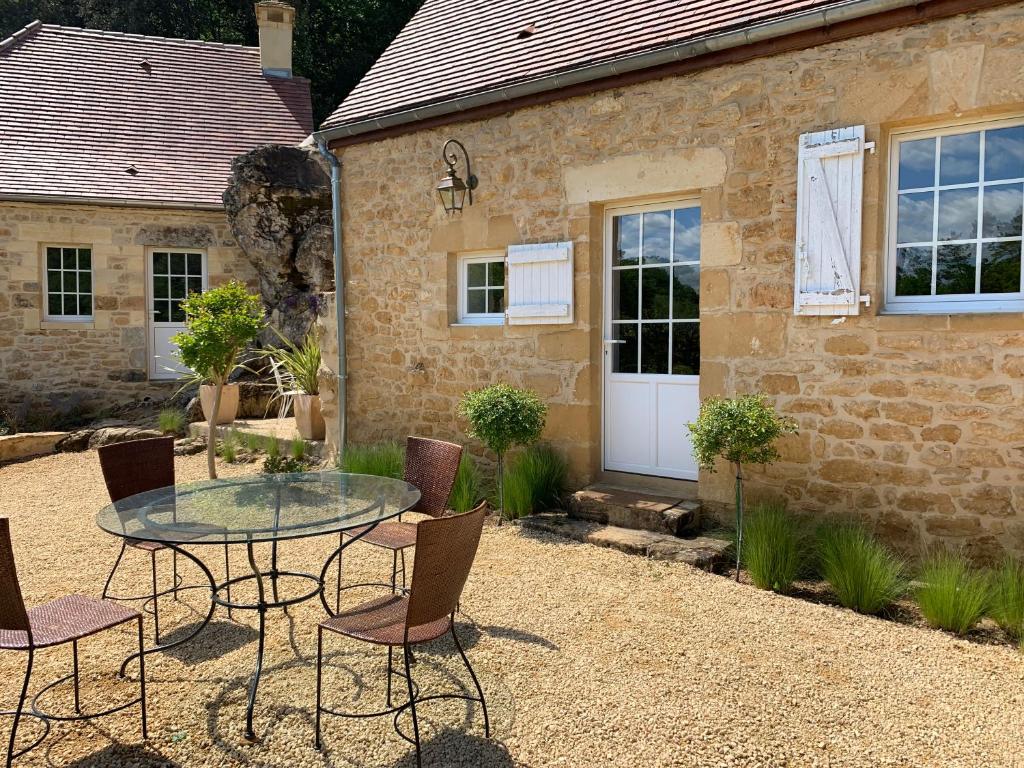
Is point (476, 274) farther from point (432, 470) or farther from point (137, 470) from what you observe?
point (137, 470)

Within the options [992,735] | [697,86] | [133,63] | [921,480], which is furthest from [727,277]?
[133,63]

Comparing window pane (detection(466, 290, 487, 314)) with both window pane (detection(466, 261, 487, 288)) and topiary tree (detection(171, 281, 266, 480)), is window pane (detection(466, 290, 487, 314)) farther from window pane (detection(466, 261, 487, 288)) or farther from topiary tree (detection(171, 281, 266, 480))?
topiary tree (detection(171, 281, 266, 480))

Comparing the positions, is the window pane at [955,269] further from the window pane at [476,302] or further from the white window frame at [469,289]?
the window pane at [476,302]

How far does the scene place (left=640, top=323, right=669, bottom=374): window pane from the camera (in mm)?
5992

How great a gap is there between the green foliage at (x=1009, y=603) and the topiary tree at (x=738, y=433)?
133 centimetres

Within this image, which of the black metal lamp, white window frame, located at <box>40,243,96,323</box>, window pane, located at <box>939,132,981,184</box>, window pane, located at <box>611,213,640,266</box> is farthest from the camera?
white window frame, located at <box>40,243,96,323</box>

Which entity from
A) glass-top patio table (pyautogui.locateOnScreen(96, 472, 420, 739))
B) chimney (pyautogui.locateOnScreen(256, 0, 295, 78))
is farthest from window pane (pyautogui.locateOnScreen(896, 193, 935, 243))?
chimney (pyautogui.locateOnScreen(256, 0, 295, 78))

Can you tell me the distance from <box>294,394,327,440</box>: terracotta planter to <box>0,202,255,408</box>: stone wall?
14.3 feet

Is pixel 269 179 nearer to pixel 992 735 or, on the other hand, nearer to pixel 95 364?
pixel 95 364

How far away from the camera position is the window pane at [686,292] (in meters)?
5.82

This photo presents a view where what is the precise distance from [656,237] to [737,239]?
2.72 ft

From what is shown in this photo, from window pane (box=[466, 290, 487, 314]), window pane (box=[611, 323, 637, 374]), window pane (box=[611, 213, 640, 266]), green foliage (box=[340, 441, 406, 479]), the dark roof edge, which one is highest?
the dark roof edge

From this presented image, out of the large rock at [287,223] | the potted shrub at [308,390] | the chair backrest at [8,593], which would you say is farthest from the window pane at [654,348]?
the large rock at [287,223]

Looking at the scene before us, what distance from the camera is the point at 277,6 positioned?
1466 cm
